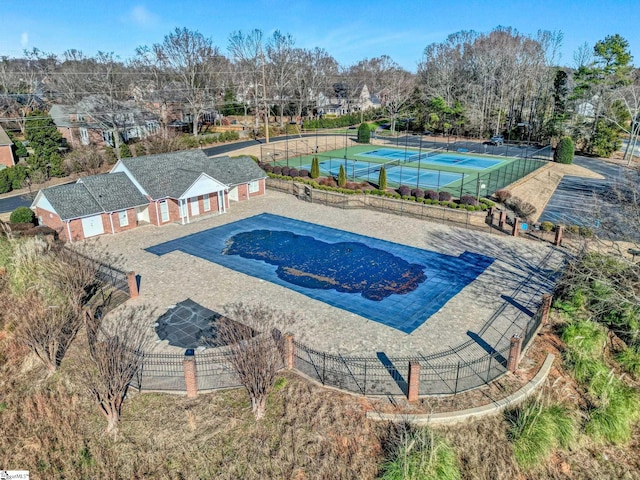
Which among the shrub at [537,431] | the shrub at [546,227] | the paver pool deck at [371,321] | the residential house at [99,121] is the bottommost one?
the shrub at [537,431]

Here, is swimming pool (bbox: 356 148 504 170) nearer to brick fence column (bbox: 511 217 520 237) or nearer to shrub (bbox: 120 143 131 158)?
brick fence column (bbox: 511 217 520 237)

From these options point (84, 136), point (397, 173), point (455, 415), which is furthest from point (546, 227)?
point (84, 136)

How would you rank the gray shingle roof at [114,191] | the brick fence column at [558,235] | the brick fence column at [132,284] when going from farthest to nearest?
the gray shingle roof at [114,191] → the brick fence column at [558,235] → the brick fence column at [132,284]

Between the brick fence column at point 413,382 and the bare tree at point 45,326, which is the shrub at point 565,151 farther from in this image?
the bare tree at point 45,326

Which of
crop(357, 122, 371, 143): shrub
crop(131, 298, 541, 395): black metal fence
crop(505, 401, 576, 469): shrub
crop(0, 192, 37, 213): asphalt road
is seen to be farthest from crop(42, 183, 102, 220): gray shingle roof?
crop(357, 122, 371, 143): shrub

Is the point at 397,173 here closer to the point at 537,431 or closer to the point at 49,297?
the point at 49,297

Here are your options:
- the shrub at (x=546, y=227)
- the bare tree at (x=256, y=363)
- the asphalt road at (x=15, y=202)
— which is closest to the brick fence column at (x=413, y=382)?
the bare tree at (x=256, y=363)

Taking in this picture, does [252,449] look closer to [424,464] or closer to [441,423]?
[424,464]

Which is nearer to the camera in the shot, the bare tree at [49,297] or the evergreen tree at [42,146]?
the bare tree at [49,297]
